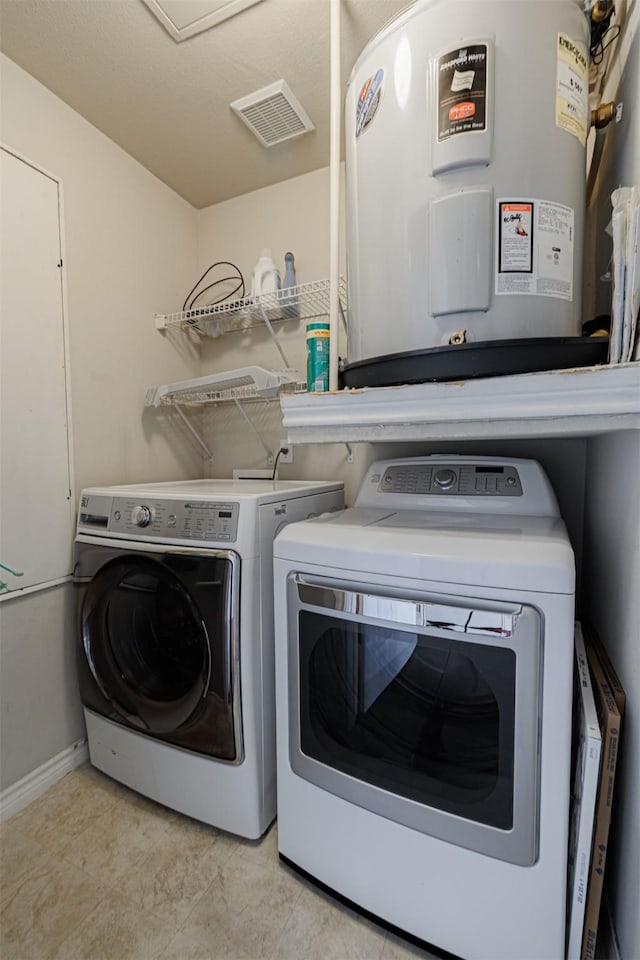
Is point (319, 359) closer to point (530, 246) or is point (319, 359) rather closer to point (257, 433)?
point (530, 246)

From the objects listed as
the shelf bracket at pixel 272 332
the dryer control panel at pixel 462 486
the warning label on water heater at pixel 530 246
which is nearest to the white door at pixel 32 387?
the shelf bracket at pixel 272 332

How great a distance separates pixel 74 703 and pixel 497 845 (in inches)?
59.3

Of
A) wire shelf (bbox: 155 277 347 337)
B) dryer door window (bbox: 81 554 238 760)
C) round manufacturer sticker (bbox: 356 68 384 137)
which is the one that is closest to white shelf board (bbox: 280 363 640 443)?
dryer door window (bbox: 81 554 238 760)

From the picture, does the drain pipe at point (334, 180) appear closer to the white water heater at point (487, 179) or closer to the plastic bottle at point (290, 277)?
the white water heater at point (487, 179)

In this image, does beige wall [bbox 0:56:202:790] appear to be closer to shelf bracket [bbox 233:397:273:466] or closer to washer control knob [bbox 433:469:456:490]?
shelf bracket [bbox 233:397:273:466]

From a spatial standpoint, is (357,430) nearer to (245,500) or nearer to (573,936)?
(245,500)

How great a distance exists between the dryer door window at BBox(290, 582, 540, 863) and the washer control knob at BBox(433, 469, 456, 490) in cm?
52

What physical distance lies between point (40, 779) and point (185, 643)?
0.77m

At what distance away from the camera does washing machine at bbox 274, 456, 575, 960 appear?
77cm

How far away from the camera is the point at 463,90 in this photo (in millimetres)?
829

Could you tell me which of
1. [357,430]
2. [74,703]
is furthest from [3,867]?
[357,430]

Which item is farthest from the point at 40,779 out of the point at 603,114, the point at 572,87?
the point at 603,114

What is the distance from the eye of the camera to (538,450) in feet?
5.07

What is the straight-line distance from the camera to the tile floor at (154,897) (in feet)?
3.22
